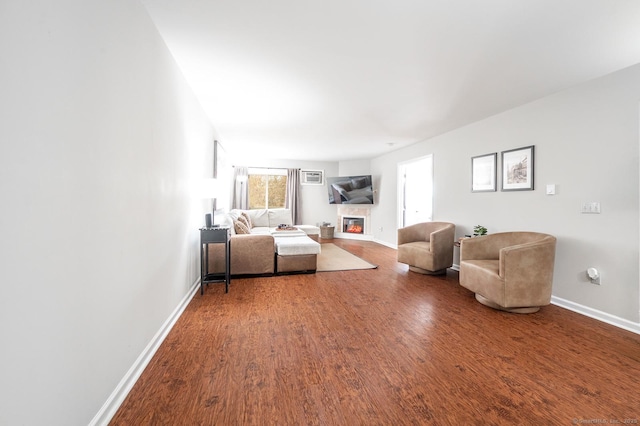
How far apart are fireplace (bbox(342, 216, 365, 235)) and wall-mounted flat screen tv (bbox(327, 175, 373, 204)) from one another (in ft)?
1.92

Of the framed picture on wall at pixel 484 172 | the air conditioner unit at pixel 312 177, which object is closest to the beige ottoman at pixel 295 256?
the framed picture on wall at pixel 484 172

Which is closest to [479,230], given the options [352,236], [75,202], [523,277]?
[523,277]

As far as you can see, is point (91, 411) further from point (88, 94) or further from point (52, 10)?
point (52, 10)

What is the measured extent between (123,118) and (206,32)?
3.33ft

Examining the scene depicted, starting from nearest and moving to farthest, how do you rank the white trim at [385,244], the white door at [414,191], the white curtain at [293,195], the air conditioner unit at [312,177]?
the white door at [414,191] → the white trim at [385,244] → the white curtain at [293,195] → the air conditioner unit at [312,177]

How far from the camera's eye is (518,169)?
11.9 ft

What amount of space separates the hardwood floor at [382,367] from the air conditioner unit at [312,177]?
5.59m

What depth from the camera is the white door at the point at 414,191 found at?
615 centimetres

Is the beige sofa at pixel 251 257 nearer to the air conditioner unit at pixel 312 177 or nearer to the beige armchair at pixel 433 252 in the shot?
the beige armchair at pixel 433 252

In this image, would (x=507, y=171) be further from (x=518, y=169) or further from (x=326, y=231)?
(x=326, y=231)

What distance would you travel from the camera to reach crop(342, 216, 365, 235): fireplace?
8297 millimetres

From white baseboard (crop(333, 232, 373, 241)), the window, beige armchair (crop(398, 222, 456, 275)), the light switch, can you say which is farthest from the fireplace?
the light switch

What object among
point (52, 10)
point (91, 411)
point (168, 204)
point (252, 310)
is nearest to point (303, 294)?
point (252, 310)

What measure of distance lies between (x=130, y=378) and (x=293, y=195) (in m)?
6.77
